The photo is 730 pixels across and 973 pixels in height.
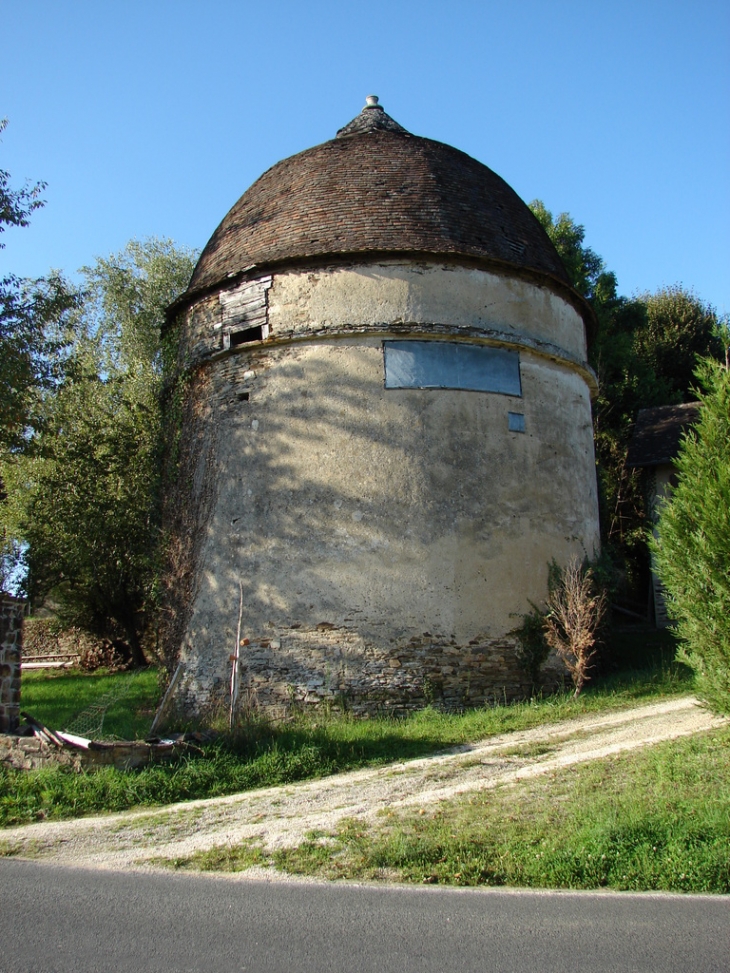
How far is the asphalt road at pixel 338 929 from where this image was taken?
434 cm

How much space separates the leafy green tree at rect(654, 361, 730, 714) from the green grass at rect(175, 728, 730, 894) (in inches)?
50.2

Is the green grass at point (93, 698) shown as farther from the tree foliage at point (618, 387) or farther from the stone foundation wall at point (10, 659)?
the tree foliage at point (618, 387)

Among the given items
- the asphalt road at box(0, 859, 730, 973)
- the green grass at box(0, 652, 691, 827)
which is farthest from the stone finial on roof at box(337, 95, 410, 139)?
the asphalt road at box(0, 859, 730, 973)

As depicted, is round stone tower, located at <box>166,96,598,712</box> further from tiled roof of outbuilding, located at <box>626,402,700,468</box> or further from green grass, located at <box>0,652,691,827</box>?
tiled roof of outbuilding, located at <box>626,402,700,468</box>

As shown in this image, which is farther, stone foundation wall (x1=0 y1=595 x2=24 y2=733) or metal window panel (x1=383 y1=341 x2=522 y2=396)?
metal window panel (x1=383 y1=341 x2=522 y2=396)

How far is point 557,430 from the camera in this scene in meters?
13.5

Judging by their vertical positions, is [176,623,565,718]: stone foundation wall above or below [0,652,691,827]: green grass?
above

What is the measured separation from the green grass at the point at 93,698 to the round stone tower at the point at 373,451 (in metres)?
1.17

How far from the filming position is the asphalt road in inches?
171

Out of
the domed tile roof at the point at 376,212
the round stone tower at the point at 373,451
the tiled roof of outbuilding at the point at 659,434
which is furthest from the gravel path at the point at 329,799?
the tiled roof of outbuilding at the point at 659,434

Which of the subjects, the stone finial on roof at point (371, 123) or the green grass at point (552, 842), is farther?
the stone finial on roof at point (371, 123)

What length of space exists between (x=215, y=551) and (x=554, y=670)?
5.51 m

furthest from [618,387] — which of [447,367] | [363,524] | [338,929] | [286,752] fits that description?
[338,929]

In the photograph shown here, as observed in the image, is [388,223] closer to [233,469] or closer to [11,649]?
[233,469]
